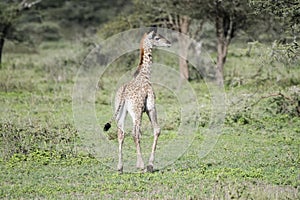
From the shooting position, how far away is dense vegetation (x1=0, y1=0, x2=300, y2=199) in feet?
30.9

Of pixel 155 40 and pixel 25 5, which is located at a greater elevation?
pixel 25 5

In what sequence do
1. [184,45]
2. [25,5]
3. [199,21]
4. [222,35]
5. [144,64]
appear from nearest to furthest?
[144,64] < [222,35] < [184,45] < [199,21] < [25,5]

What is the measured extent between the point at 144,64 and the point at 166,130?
4230mm

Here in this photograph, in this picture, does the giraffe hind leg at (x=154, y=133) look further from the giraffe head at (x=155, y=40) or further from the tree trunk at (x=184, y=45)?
the tree trunk at (x=184, y=45)

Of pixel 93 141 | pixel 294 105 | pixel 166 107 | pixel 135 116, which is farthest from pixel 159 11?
pixel 135 116

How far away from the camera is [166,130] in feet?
49.8

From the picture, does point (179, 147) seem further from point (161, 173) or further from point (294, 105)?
point (294, 105)

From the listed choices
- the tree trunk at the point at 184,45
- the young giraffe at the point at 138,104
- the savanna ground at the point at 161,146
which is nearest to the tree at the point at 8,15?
the savanna ground at the point at 161,146

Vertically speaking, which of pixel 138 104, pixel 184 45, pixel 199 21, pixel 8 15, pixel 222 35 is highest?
pixel 199 21

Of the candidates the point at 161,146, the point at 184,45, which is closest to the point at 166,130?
the point at 161,146

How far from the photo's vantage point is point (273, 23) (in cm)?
2341

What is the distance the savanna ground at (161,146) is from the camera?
30.3ft

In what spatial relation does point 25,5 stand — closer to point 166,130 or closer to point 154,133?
point 166,130

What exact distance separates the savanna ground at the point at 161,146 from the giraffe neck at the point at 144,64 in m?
1.60
